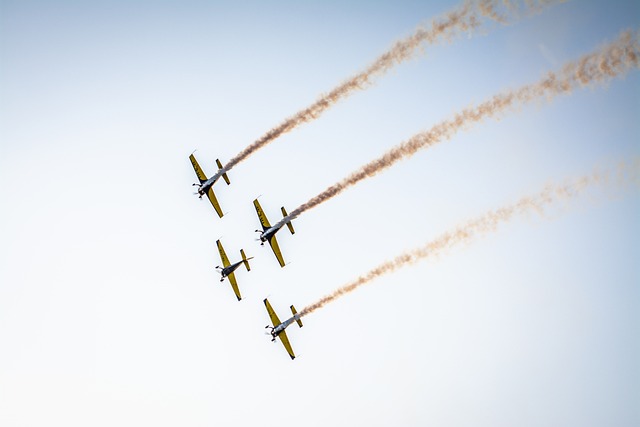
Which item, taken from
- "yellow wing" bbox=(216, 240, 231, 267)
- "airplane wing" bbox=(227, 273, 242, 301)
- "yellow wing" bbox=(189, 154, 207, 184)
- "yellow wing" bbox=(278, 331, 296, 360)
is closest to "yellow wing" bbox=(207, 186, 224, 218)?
"yellow wing" bbox=(189, 154, 207, 184)

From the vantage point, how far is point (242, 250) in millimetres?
44562

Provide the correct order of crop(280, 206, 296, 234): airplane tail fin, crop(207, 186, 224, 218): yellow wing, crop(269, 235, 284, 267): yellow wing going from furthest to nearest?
crop(207, 186, 224, 218): yellow wing
crop(269, 235, 284, 267): yellow wing
crop(280, 206, 296, 234): airplane tail fin

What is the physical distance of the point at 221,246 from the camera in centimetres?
4694

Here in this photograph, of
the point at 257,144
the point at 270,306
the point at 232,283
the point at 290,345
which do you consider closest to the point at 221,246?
the point at 232,283

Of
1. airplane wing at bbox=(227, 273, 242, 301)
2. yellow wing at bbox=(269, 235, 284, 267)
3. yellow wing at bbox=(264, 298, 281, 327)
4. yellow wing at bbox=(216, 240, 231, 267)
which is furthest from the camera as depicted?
yellow wing at bbox=(264, 298, 281, 327)

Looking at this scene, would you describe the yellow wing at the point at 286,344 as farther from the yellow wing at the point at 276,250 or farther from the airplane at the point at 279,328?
the yellow wing at the point at 276,250

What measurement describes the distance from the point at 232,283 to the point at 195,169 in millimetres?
9445

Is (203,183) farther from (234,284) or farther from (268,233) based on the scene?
(234,284)

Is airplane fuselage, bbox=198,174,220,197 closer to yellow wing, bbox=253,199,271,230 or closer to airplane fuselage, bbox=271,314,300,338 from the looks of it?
yellow wing, bbox=253,199,271,230

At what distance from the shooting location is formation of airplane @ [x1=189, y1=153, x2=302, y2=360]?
4275cm

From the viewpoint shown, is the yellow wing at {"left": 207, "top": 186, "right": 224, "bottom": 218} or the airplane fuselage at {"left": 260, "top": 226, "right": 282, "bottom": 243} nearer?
the airplane fuselage at {"left": 260, "top": 226, "right": 282, "bottom": 243}


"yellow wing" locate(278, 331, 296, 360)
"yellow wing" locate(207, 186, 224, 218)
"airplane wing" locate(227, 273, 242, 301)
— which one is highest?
"yellow wing" locate(207, 186, 224, 218)

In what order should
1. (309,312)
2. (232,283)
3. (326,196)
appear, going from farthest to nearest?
1. (232,283)
2. (309,312)
3. (326,196)

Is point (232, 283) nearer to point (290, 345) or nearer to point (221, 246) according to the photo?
point (221, 246)
